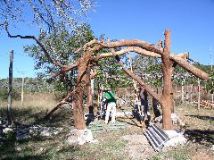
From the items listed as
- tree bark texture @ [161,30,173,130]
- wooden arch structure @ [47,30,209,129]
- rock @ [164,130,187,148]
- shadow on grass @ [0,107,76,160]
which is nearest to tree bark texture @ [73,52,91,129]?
wooden arch structure @ [47,30,209,129]

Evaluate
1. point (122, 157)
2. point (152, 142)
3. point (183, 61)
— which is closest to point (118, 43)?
point (183, 61)

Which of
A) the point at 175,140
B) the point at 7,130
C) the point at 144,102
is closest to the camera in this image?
the point at 175,140

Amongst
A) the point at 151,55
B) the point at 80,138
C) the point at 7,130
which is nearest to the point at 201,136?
the point at 151,55

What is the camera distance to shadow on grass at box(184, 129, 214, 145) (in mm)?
13820

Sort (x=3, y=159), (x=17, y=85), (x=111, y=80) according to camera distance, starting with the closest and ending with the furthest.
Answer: (x=3, y=159) → (x=111, y=80) → (x=17, y=85)

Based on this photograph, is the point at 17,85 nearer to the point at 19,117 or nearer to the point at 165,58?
the point at 19,117

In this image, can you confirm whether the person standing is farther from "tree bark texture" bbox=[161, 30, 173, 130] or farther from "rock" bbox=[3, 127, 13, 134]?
"rock" bbox=[3, 127, 13, 134]

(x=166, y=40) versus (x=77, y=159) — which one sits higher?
→ (x=166, y=40)

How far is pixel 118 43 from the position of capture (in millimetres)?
15023

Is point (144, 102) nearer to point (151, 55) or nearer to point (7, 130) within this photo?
point (151, 55)

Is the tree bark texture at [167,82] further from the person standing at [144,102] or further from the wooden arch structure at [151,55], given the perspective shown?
the person standing at [144,102]

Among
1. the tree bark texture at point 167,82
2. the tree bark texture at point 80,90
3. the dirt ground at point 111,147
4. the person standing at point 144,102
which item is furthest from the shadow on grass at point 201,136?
the tree bark texture at point 80,90

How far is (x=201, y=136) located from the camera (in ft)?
49.3

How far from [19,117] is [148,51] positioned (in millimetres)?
8069
